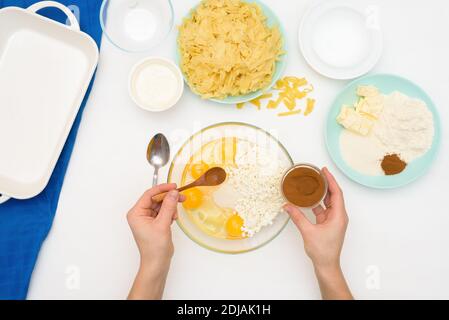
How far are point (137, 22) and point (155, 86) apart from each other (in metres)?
0.24

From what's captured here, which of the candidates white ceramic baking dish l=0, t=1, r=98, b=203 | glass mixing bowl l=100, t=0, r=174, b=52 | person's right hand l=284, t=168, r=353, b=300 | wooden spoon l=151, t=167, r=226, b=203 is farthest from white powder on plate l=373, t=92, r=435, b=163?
white ceramic baking dish l=0, t=1, r=98, b=203

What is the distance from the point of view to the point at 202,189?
45.3 inches

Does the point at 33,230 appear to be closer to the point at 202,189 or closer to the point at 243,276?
the point at 202,189

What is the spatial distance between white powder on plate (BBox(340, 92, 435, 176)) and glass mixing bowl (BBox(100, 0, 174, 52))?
2.16 ft

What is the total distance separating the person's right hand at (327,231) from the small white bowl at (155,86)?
1.53 ft

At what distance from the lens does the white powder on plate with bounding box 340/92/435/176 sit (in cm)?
113

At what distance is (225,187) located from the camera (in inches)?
45.1

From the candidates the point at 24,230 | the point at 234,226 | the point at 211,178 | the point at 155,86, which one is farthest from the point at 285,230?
the point at 24,230

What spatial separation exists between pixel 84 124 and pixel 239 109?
48 cm

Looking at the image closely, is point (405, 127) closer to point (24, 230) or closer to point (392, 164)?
point (392, 164)

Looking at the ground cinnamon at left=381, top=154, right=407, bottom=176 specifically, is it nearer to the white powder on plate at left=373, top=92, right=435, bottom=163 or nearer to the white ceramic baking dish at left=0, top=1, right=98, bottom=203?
the white powder on plate at left=373, top=92, right=435, bottom=163

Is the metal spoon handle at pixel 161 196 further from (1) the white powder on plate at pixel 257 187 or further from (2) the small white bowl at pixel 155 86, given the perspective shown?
(2) the small white bowl at pixel 155 86

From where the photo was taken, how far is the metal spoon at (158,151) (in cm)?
116
